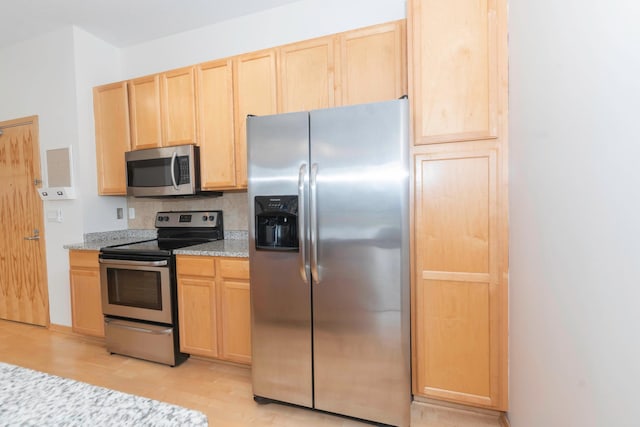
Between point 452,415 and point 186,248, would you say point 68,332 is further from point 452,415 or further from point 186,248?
point 452,415

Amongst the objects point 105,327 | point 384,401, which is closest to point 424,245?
point 384,401

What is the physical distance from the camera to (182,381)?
2.21 metres

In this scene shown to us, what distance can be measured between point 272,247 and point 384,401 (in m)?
1.06

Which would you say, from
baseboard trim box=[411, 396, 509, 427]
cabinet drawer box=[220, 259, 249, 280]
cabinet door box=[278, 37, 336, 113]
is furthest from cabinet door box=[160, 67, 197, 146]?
baseboard trim box=[411, 396, 509, 427]

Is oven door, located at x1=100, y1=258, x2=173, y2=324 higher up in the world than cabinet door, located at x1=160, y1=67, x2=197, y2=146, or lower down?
lower down

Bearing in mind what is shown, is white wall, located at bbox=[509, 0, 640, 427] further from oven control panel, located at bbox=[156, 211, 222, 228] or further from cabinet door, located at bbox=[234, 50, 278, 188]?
oven control panel, located at bbox=[156, 211, 222, 228]

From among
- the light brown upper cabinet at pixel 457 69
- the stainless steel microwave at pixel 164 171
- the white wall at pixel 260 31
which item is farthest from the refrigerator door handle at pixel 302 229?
the white wall at pixel 260 31

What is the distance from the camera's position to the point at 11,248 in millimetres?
3318

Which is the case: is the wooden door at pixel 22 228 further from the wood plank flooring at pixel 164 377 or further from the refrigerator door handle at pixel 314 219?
the refrigerator door handle at pixel 314 219

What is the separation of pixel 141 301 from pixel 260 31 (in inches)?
99.9

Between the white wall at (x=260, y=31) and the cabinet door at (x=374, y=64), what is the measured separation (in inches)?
17.6

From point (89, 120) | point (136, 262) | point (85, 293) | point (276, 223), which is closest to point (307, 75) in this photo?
point (276, 223)

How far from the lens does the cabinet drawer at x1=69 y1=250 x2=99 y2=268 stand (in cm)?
269

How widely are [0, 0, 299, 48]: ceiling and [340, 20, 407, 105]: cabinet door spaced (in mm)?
969
